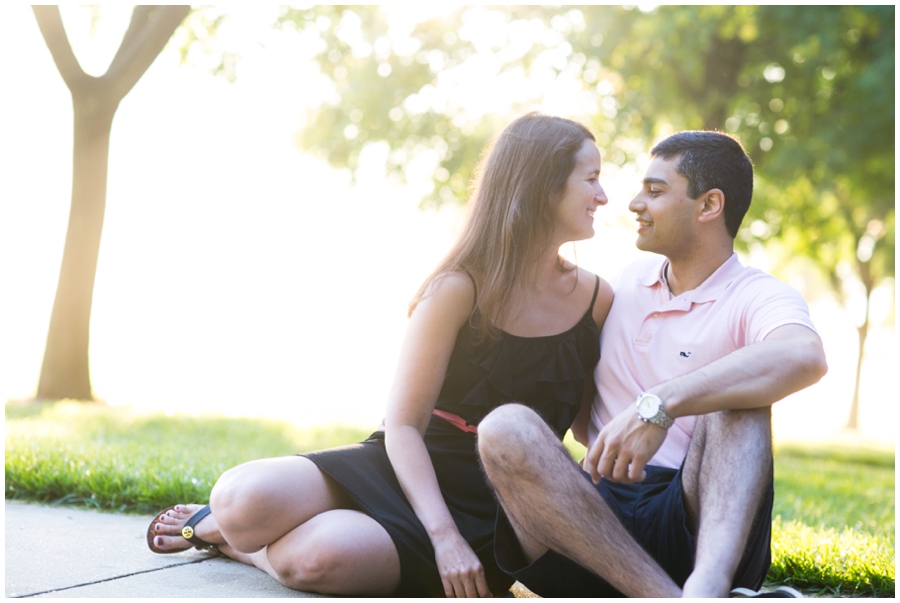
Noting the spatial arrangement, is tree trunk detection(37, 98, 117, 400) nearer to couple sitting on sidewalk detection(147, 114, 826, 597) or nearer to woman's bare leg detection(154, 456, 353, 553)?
couple sitting on sidewalk detection(147, 114, 826, 597)

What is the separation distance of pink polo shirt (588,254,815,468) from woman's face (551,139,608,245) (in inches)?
13.4

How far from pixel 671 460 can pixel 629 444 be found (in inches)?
20.6

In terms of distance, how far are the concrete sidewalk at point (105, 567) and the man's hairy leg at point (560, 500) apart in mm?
846

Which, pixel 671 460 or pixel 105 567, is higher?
pixel 671 460

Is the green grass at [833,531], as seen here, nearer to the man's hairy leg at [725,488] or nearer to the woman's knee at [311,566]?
the man's hairy leg at [725,488]

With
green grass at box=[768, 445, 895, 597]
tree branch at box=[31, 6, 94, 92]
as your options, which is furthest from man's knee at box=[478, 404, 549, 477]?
tree branch at box=[31, 6, 94, 92]

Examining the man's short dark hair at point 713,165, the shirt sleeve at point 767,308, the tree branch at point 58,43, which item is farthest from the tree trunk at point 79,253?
the shirt sleeve at point 767,308

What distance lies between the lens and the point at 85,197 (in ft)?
29.0

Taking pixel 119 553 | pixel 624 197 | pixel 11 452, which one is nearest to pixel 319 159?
pixel 624 197

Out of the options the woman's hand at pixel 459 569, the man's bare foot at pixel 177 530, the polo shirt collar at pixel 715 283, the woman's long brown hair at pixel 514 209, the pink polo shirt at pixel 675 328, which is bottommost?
the man's bare foot at pixel 177 530

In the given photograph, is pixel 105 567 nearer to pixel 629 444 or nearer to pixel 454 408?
pixel 454 408

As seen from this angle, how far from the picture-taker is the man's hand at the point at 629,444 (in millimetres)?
2447

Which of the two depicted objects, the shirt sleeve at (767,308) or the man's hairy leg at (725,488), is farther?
the shirt sleeve at (767,308)

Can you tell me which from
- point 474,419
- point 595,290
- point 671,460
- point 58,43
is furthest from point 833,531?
point 58,43
